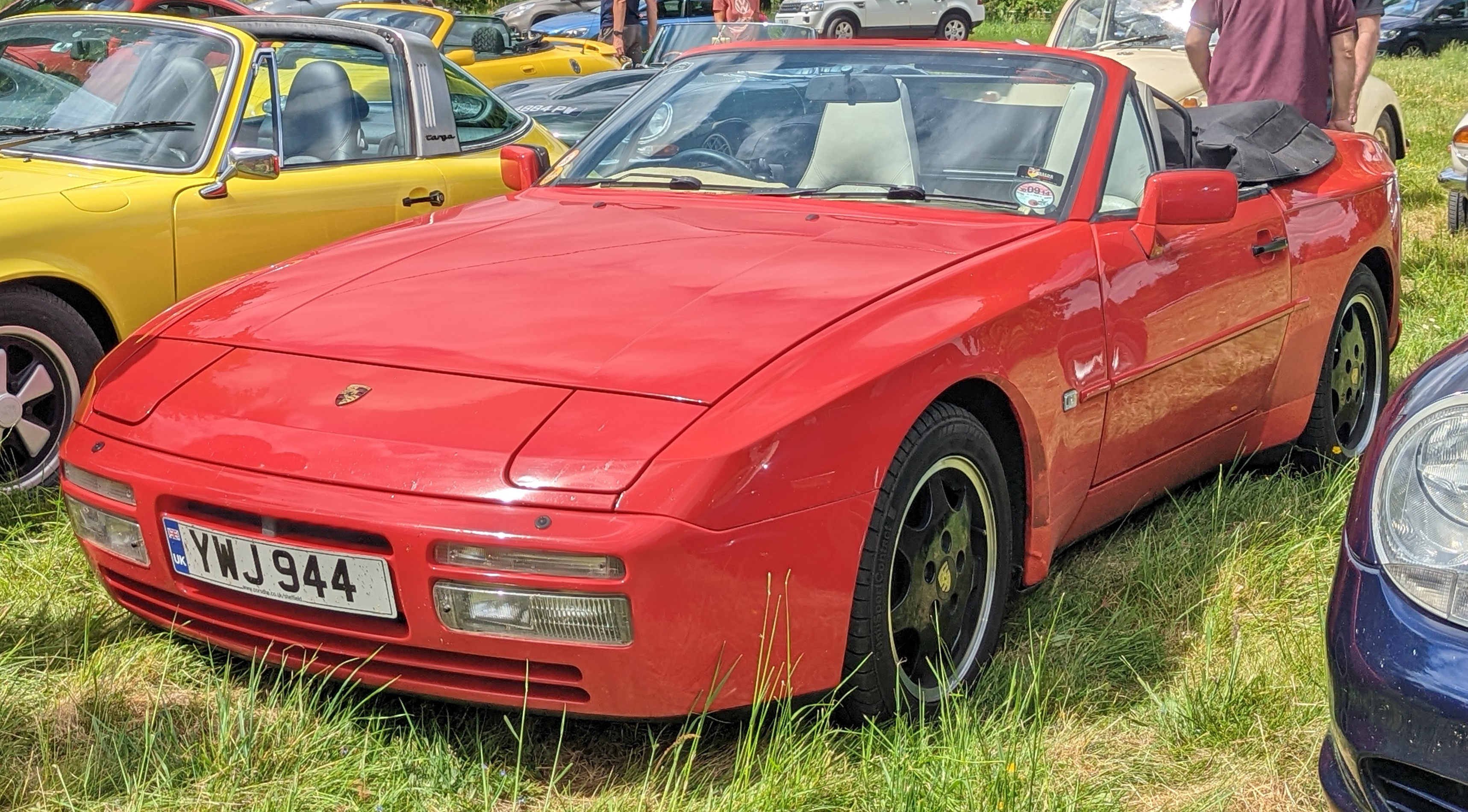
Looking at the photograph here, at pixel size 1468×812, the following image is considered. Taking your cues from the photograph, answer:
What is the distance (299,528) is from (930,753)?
A: 3.60ft

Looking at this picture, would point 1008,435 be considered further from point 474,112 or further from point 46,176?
point 474,112

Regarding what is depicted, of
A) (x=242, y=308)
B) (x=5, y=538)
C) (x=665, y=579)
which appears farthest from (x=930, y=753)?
(x=5, y=538)

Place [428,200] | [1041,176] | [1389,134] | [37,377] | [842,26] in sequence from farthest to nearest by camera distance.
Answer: [842,26]
[1389,134]
[428,200]
[37,377]
[1041,176]

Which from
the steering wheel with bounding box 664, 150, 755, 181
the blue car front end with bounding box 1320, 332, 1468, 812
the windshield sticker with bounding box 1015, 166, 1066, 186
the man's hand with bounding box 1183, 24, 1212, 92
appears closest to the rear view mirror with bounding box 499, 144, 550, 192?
the steering wheel with bounding box 664, 150, 755, 181

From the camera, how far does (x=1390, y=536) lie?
208 centimetres

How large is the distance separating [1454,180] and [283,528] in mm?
7216

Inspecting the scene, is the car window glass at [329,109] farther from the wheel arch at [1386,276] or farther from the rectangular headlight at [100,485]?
the wheel arch at [1386,276]

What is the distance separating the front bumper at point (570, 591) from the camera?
2.31m

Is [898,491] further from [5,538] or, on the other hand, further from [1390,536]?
[5,538]

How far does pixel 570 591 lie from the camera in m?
2.33

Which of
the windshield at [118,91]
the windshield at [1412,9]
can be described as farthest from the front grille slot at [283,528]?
the windshield at [1412,9]

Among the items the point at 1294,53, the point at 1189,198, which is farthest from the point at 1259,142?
the point at 1294,53

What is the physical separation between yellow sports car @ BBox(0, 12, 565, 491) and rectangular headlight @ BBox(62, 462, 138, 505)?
1.26m

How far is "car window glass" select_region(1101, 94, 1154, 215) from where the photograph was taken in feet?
11.9
